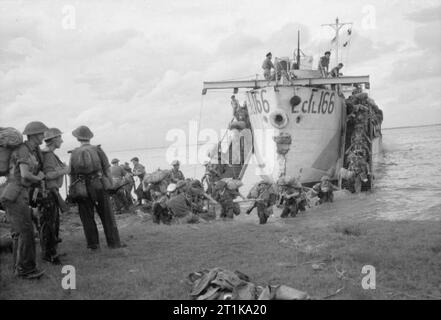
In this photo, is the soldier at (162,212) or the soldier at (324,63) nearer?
the soldier at (162,212)

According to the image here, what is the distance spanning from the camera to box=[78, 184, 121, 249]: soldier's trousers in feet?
20.3

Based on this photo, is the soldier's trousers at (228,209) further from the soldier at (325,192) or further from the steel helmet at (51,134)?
the steel helmet at (51,134)

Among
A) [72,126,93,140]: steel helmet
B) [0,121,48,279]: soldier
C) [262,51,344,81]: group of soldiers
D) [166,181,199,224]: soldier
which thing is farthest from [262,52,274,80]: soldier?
[0,121,48,279]: soldier

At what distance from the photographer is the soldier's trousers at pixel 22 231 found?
4.70 meters

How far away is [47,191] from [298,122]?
1373 cm

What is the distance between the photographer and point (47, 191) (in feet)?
17.7

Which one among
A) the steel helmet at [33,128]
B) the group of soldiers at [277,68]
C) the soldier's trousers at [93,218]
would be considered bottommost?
the soldier's trousers at [93,218]

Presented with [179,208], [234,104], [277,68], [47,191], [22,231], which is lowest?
[179,208]

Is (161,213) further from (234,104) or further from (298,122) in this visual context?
(234,104)

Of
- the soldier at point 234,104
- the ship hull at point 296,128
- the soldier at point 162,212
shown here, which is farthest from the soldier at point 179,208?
the soldier at point 234,104

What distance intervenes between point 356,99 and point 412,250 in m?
15.8

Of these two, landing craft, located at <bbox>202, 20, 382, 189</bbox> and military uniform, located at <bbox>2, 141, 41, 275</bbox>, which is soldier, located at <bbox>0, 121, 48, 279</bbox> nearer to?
military uniform, located at <bbox>2, 141, 41, 275</bbox>

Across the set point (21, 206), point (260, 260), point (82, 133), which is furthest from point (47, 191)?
point (260, 260)
